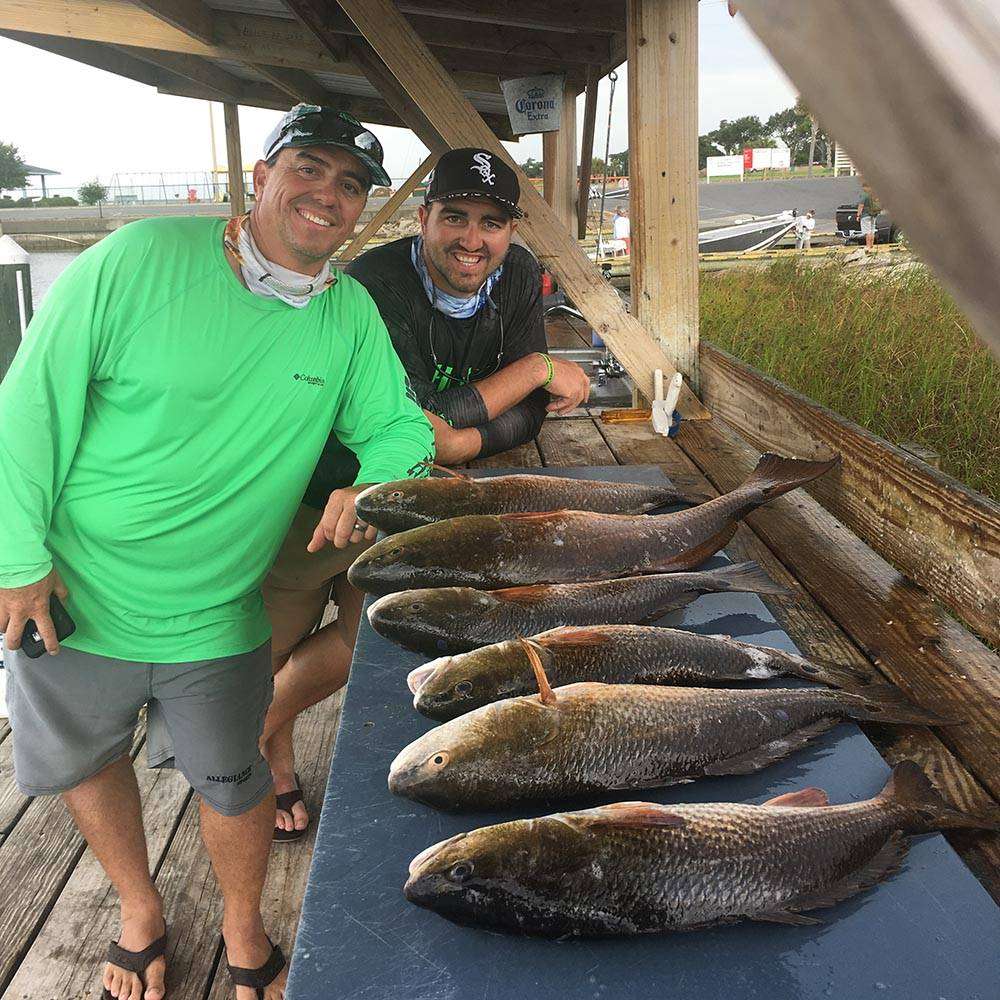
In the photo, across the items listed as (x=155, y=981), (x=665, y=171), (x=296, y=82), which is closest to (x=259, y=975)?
(x=155, y=981)

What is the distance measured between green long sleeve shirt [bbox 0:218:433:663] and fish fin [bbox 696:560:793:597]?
1.10 meters

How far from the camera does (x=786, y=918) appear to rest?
4.34 feet

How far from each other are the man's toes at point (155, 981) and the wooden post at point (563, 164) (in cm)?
892

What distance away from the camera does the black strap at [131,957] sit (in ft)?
9.40

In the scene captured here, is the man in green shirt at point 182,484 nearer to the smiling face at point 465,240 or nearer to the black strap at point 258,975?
the black strap at point 258,975

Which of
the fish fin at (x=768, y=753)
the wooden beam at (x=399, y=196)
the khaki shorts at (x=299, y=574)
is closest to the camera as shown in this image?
the fish fin at (x=768, y=753)

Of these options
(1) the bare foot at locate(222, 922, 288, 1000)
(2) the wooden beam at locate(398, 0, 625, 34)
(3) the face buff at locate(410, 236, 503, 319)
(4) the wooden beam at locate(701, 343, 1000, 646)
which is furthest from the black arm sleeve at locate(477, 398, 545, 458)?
(2) the wooden beam at locate(398, 0, 625, 34)

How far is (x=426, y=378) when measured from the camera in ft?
13.0

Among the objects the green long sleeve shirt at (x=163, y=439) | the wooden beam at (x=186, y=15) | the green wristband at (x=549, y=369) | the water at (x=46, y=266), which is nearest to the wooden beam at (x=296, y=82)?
the wooden beam at (x=186, y=15)

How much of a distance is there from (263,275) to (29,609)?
121 cm

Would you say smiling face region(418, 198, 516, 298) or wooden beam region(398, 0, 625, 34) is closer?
smiling face region(418, 198, 516, 298)

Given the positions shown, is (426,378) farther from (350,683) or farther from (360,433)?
(350,683)

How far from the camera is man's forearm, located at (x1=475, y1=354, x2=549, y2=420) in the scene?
3984 mm

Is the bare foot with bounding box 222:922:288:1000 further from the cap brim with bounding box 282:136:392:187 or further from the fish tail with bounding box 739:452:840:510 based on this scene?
the cap brim with bounding box 282:136:392:187
